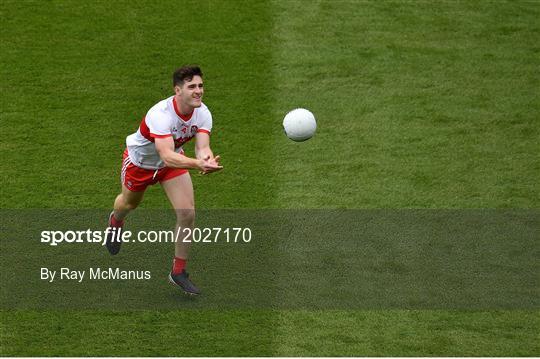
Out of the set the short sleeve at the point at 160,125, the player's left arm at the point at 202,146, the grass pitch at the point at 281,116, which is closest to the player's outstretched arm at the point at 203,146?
the player's left arm at the point at 202,146

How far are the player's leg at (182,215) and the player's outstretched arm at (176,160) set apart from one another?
1.43ft

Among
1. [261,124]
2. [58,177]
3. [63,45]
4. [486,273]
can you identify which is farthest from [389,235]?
[63,45]

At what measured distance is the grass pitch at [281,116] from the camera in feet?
31.6

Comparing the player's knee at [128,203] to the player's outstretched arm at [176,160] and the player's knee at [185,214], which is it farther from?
the player's outstretched arm at [176,160]

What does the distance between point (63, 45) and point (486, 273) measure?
5.69m

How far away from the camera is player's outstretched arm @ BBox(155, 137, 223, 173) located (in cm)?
923

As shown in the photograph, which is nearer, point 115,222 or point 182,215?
point 182,215

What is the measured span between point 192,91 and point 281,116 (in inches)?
121

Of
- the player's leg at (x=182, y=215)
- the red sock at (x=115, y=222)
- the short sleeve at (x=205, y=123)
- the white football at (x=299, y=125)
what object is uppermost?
the white football at (x=299, y=125)

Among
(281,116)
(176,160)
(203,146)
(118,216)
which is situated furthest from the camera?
(281,116)

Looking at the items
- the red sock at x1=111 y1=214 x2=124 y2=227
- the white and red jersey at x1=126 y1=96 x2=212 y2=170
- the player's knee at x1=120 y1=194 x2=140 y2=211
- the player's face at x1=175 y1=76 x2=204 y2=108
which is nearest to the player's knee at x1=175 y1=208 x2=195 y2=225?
the white and red jersey at x1=126 y1=96 x2=212 y2=170

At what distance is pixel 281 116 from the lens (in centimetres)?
1250

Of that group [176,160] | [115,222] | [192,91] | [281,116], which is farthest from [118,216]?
[281,116]

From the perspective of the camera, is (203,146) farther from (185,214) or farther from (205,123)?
(185,214)
